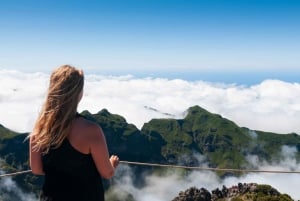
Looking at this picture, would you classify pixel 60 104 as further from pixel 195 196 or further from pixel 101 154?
pixel 195 196

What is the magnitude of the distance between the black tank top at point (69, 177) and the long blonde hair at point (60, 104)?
22cm

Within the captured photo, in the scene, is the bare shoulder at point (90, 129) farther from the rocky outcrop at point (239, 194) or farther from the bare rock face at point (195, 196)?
the bare rock face at point (195, 196)

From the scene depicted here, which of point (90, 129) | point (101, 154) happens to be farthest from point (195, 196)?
point (90, 129)

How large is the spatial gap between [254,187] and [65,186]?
356 ft

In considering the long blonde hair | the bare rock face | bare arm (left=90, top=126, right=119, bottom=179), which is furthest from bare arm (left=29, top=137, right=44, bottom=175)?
the bare rock face

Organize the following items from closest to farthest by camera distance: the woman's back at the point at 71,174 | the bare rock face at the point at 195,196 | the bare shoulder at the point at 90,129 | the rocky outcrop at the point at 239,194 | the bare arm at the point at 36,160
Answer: the bare shoulder at the point at 90,129 → the woman's back at the point at 71,174 → the bare arm at the point at 36,160 → the rocky outcrop at the point at 239,194 → the bare rock face at the point at 195,196

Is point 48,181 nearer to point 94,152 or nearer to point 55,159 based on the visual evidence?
point 55,159

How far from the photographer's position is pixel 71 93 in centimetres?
575

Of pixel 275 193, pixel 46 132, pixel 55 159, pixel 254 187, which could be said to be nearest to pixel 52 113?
pixel 46 132

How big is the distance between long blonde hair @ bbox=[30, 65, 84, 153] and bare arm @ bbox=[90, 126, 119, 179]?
1.37 feet

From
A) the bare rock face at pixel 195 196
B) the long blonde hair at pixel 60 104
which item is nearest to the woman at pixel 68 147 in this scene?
the long blonde hair at pixel 60 104

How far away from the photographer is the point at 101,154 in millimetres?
5883

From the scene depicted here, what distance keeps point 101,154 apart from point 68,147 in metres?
0.49

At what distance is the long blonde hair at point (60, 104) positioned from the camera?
18.9 feet
